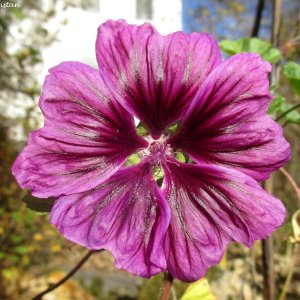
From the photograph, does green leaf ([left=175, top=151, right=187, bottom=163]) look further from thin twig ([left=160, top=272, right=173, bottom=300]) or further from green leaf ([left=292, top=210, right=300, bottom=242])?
green leaf ([left=292, top=210, right=300, bottom=242])

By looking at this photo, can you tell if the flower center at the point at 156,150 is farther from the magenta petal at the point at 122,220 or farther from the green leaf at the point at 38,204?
the green leaf at the point at 38,204

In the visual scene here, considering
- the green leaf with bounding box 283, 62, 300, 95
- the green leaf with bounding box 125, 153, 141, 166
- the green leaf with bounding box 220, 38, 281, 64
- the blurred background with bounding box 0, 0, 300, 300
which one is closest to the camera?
the green leaf with bounding box 125, 153, 141, 166

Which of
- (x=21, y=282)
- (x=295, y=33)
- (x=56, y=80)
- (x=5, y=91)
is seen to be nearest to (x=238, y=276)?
(x=295, y=33)

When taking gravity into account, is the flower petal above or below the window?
above

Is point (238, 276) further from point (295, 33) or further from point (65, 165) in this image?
point (65, 165)

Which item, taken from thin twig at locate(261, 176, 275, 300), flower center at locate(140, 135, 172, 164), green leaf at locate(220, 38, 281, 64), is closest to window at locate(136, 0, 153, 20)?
green leaf at locate(220, 38, 281, 64)

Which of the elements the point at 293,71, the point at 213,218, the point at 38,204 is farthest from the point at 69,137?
the point at 293,71

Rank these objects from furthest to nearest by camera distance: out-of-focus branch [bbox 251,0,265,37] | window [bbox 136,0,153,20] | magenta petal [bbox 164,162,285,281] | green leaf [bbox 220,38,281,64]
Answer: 1. window [bbox 136,0,153,20]
2. out-of-focus branch [bbox 251,0,265,37]
3. green leaf [bbox 220,38,281,64]
4. magenta petal [bbox 164,162,285,281]
